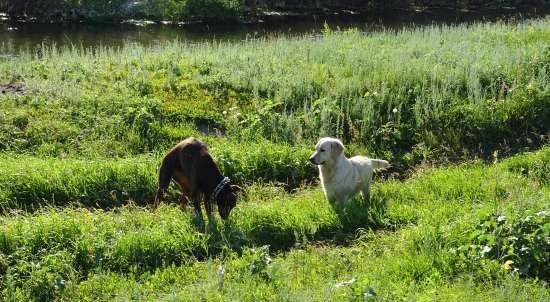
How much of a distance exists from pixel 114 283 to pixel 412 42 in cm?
1231

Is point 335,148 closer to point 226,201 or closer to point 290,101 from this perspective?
point 226,201

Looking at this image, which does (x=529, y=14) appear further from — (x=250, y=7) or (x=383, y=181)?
(x=383, y=181)

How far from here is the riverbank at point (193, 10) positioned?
99.3 ft

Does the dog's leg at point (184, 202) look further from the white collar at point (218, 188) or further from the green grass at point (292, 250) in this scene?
the white collar at point (218, 188)

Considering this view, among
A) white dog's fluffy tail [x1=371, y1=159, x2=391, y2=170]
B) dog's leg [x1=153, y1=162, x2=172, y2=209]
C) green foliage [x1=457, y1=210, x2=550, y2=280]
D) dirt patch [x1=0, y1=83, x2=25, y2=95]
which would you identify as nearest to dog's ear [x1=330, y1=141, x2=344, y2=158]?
white dog's fluffy tail [x1=371, y1=159, x2=391, y2=170]

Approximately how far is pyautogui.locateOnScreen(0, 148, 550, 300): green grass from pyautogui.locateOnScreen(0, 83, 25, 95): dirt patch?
446 cm

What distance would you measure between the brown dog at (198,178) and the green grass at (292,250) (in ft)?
0.83

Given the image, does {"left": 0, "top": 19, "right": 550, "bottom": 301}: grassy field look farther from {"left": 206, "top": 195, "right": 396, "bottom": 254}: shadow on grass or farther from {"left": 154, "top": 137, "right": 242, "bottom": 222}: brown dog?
{"left": 154, "top": 137, "right": 242, "bottom": 222}: brown dog

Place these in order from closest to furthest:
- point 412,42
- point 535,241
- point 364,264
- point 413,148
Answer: point 535,241 → point 364,264 → point 413,148 → point 412,42

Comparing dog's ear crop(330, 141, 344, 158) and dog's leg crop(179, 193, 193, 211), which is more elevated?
dog's ear crop(330, 141, 344, 158)

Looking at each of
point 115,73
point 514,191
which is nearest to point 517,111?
point 514,191

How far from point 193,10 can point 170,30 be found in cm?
281

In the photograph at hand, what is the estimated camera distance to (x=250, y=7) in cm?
3438

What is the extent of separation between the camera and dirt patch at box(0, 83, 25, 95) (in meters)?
11.5
